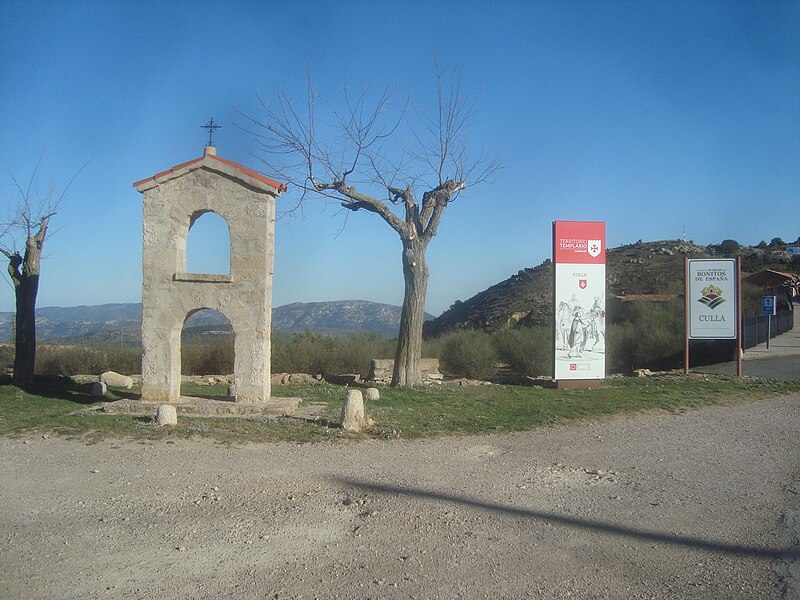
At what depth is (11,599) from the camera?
4699 mm

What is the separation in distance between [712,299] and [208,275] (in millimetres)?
13554

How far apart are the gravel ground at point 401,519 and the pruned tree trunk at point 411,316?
6.75 m

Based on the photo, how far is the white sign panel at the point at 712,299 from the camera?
18.5m

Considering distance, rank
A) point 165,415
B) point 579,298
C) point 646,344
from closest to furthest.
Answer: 1. point 165,415
2. point 579,298
3. point 646,344

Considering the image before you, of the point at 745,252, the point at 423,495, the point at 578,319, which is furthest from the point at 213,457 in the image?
the point at 745,252

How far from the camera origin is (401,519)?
6430 millimetres

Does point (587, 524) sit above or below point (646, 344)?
below

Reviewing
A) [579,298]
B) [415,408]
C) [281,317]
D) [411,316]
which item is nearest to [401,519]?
[415,408]

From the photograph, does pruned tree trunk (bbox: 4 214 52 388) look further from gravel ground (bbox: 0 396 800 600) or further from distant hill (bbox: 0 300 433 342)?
distant hill (bbox: 0 300 433 342)

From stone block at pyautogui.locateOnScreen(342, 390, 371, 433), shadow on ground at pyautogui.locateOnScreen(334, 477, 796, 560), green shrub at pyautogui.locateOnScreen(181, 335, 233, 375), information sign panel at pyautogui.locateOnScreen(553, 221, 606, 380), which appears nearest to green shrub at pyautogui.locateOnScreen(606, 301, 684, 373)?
information sign panel at pyautogui.locateOnScreen(553, 221, 606, 380)

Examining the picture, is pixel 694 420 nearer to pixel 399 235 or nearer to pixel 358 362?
pixel 399 235

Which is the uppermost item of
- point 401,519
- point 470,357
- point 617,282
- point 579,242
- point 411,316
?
point 617,282

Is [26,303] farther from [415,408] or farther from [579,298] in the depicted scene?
[579,298]

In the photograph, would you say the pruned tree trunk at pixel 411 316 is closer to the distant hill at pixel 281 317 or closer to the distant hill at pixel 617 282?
the distant hill at pixel 281 317
